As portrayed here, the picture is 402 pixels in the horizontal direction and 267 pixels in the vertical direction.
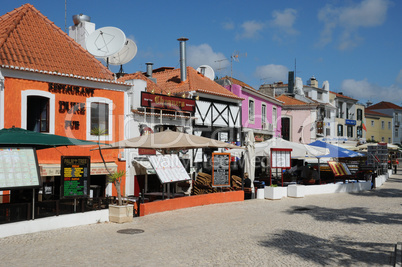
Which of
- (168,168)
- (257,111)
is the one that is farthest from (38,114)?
(257,111)

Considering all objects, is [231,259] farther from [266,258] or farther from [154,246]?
[154,246]

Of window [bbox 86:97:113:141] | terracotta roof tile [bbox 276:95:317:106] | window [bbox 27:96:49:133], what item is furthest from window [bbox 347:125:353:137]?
window [bbox 27:96:49:133]

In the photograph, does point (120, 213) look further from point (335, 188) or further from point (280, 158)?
point (335, 188)

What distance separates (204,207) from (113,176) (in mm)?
4154

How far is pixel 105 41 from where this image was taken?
19828 millimetres

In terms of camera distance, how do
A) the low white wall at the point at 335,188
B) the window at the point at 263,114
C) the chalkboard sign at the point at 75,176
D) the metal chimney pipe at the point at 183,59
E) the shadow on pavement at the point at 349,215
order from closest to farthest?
1. the chalkboard sign at the point at 75,176
2. the shadow on pavement at the point at 349,215
3. the low white wall at the point at 335,188
4. the metal chimney pipe at the point at 183,59
5. the window at the point at 263,114

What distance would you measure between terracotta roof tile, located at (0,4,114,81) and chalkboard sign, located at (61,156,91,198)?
5.61 meters

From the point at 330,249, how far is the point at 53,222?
6.87 meters

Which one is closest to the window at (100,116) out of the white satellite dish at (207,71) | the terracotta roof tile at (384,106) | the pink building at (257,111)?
the pink building at (257,111)

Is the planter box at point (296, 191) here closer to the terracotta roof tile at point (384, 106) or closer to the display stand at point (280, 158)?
the display stand at point (280, 158)

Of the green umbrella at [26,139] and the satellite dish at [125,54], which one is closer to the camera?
the green umbrella at [26,139]

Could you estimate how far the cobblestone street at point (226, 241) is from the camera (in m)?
7.93

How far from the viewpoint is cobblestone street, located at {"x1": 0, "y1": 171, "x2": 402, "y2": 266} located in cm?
793

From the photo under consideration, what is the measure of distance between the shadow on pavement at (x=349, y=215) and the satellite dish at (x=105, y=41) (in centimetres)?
1101
